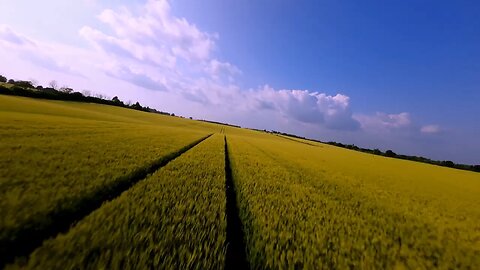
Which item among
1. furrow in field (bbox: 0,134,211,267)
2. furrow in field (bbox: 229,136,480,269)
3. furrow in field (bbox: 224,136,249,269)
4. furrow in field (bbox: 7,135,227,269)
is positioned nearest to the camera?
furrow in field (bbox: 7,135,227,269)

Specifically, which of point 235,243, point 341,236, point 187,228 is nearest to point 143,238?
point 187,228

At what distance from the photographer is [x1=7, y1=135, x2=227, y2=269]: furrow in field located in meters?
2.16

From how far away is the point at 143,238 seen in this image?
266 cm

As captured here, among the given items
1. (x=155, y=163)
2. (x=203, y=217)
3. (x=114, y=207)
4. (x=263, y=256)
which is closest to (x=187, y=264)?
(x=263, y=256)

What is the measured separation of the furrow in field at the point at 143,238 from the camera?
2.16 metres

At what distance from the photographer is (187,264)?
227 cm

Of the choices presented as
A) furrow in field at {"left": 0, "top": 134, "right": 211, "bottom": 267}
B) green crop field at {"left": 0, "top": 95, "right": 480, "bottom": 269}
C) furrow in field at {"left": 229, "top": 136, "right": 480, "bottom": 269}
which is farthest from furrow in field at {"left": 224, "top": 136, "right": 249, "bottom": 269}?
furrow in field at {"left": 0, "top": 134, "right": 211, "bottom": 267}

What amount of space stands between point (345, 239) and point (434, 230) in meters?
3.26

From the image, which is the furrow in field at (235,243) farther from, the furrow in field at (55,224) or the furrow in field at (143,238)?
the furrow in field at (55,224)

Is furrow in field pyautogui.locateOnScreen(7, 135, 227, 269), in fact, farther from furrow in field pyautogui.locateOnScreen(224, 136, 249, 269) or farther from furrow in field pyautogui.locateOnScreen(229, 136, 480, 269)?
furrow in field pyautogui.locateOnScreen(229, 136, 480, 269)

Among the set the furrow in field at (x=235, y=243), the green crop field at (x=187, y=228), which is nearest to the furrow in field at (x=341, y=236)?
the green crop field at (x=187, y=228)

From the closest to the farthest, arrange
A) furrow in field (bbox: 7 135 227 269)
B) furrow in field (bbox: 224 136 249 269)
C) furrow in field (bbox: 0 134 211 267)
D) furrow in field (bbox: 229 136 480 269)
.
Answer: furrow in field (bbox: 7 135 227 269) < furrow in field (bbox: 0 134 211 267) < furrow in field (bbox: 224 136 249 269) < furrow in field (bbox: 229 136 480 269)

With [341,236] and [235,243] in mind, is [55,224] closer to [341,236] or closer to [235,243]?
[235,243]

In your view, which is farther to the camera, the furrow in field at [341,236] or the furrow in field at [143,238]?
the furrow in field at [341,236]
